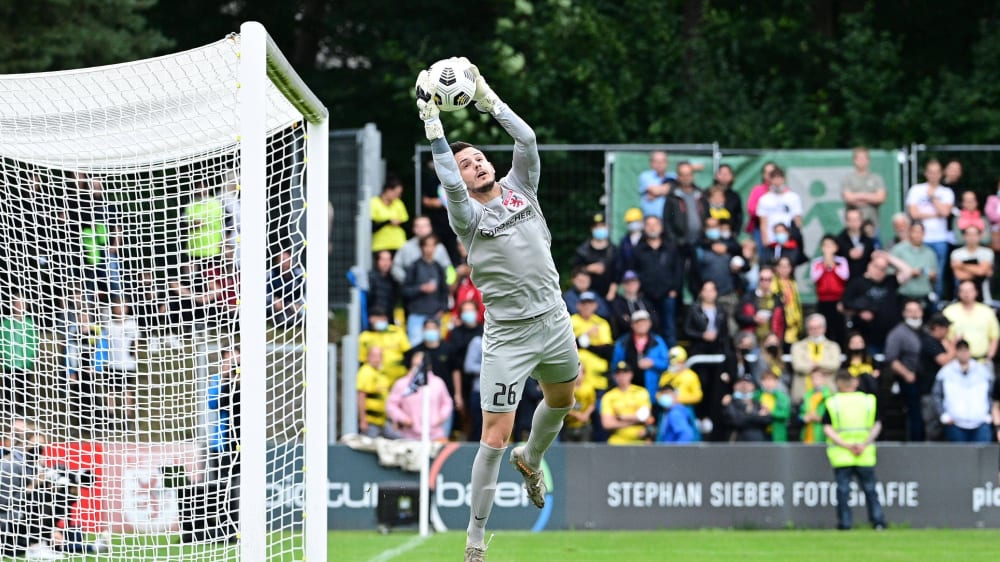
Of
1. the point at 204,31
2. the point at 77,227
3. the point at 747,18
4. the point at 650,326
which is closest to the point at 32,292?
the point at 77,227

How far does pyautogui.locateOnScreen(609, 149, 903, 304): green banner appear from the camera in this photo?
19719 millimetres

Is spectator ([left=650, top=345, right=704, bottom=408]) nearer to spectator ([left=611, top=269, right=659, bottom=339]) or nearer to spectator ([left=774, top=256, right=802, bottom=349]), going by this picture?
spectator ([left=611, top=269, right=659, bottom=339])

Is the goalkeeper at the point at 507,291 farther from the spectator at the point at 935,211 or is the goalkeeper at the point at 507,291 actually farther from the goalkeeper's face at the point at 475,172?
the spectator at the point at 935,211

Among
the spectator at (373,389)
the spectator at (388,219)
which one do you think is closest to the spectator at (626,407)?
the spectator at (373,389)

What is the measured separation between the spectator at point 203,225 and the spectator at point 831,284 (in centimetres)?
977

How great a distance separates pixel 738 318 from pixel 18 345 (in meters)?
9.95

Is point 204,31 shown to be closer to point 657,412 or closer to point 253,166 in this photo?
point 657,412

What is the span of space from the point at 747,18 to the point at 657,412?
13634 millimetres

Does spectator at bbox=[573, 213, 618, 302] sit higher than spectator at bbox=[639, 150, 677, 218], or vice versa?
spectator at bbox=[639, 150, 677, 218]

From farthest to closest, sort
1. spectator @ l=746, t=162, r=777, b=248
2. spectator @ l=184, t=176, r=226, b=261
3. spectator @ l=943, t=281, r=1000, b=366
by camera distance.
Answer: spectator @ l=746, t=162, r=777, b=248
spectator @ l=943, t=281, r=1000, b=366
spectator @ l=184, t=176, r=226, b=261

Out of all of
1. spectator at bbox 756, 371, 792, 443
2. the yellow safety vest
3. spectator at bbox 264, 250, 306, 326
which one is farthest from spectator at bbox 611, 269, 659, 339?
spectator at bbox 264, 250, 306, 326

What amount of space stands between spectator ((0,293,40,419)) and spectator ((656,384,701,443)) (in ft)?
27.3

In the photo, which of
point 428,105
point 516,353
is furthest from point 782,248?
point 428,105

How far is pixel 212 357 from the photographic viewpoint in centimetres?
1074
